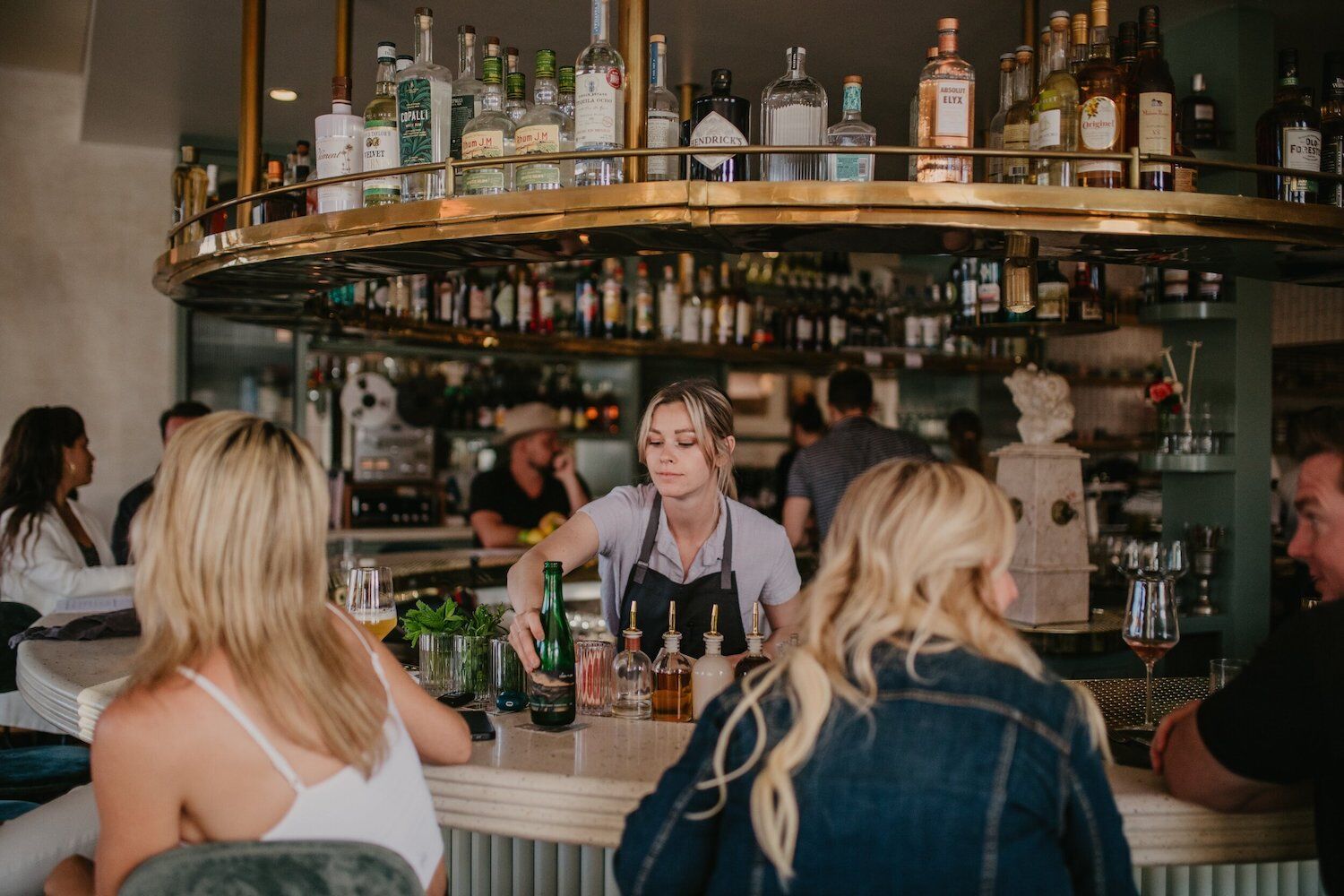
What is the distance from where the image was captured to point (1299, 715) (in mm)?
1365

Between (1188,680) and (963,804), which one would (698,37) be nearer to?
(1188,680)

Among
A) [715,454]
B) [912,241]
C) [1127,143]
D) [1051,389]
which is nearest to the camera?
[912,241]

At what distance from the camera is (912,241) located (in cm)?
201

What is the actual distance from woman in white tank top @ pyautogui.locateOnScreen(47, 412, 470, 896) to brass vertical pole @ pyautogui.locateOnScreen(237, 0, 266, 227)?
1.43 meters

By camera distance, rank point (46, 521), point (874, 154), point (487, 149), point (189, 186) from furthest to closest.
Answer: point (46, 521) → point (189, 186) → point (487, 149) → point (874, 154)

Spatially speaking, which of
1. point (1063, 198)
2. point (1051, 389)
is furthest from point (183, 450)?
point (1051, 389)

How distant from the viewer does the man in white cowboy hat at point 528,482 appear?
5.41 meters

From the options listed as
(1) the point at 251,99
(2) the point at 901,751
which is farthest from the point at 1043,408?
(2) the point at 901,751

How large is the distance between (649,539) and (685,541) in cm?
10

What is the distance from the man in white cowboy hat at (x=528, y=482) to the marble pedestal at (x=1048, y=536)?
2.43 metres

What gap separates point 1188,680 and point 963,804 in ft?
5.69

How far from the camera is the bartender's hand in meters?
2.00

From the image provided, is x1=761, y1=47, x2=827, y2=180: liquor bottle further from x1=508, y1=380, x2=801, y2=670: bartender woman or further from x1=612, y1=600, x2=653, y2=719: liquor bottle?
x1=612, y1=600, x2=653, y2=719: liquor bottle

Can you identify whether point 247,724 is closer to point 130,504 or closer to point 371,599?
point 371,599
